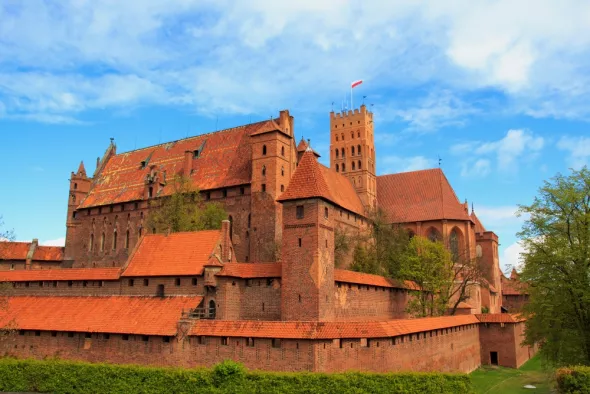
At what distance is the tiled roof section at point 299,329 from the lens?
2547cm

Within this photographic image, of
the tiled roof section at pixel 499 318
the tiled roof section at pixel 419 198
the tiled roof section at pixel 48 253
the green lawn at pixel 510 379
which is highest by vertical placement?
the tiled roof section at pixel 419 198

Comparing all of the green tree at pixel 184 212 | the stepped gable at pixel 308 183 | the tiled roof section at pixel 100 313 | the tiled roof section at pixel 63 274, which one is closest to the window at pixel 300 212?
the stepped gable at pixel 308 183

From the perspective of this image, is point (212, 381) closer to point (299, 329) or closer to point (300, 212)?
point (299, 329)

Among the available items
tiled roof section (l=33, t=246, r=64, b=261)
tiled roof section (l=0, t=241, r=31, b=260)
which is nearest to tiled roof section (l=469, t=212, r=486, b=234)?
tiled roof section (l=33, t=246, r=64, b=261)

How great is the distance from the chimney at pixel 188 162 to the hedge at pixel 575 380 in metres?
36.5

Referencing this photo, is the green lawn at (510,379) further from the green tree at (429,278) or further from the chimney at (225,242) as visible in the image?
the chimney at (225,242)

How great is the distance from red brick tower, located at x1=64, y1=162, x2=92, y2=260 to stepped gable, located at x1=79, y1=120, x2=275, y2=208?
184 centimetres

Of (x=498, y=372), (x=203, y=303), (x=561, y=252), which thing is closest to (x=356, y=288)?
(x=203, y=303)

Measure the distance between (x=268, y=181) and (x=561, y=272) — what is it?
22.9 meters

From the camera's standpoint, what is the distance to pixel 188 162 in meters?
51.8

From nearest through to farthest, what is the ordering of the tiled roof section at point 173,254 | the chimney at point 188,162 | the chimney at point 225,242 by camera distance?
the tiled roof section at point 173,254
the chimney at point 225,242
the chimney at point 188,162

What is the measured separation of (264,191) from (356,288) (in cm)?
1361

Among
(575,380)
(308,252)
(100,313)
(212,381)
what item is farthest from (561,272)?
(100,313)

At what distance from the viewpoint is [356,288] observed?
110 feet
